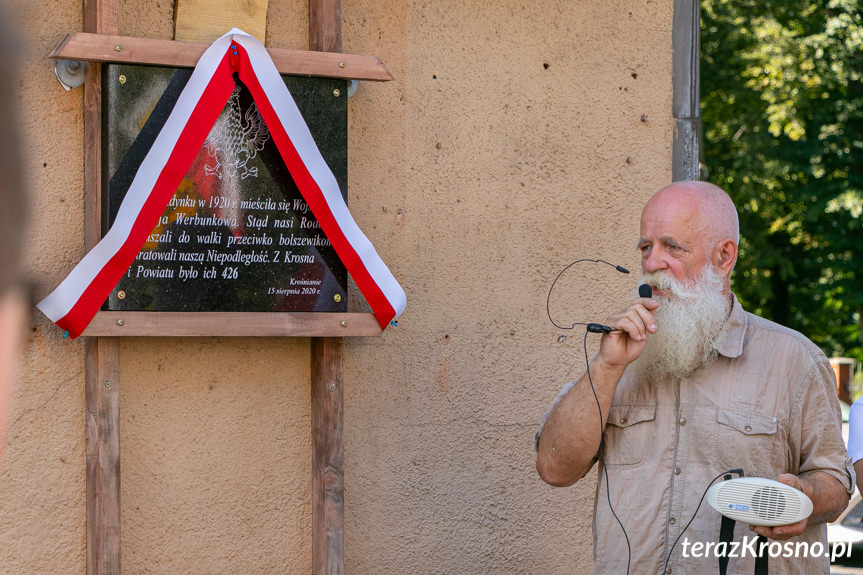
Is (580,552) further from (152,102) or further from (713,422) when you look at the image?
(152,102)

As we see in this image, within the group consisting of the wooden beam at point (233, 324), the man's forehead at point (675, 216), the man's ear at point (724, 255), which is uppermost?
the man's forehead at point (675, 216)

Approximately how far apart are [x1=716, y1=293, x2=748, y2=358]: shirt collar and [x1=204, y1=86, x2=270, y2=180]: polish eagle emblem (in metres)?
1.74

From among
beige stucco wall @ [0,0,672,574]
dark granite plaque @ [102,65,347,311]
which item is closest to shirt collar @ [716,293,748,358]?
beige stucco wall @ [0,0,672,574]

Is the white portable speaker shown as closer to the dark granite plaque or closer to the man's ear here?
the man's ear

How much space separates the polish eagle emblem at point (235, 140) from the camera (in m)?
3.59

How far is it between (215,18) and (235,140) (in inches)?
18.3

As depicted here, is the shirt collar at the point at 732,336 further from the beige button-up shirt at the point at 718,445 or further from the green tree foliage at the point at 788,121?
the green tree foliage at the point at 788,121

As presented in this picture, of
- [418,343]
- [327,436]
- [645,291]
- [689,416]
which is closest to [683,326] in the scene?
[645,291]

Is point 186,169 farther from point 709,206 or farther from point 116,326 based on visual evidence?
point 709,206

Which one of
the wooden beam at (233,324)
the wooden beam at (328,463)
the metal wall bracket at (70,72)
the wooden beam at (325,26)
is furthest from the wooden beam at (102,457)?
the wooden beam at (325,26)

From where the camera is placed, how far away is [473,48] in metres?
4.19

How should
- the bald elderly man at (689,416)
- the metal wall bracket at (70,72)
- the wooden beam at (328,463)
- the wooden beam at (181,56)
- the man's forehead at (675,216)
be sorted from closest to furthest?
1. the bald elderly man at (689,416)
2. the man's forehead at (675,216)
3. the wooden beam at (181,56)
4. the metal wall bracket at (70,72)
5. the wooden beam at (328,463)

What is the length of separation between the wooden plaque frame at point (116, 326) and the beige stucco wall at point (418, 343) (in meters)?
0.08

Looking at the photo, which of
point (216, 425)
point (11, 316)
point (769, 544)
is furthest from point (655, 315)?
point (11, 316)
